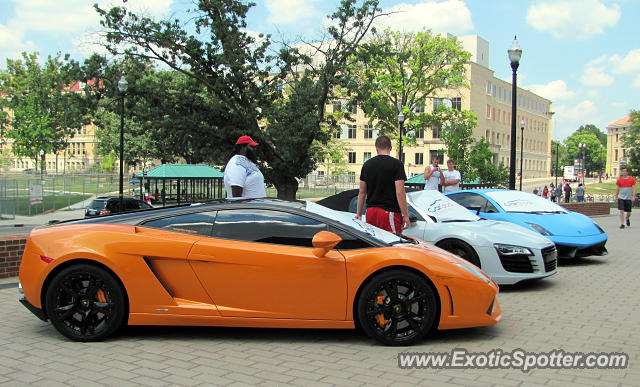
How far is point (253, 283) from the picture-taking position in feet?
15.0

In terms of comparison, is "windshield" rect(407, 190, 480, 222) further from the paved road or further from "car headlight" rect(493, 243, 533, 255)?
the paved road

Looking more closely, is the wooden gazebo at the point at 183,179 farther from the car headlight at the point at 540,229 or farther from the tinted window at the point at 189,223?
the tinted window at the point at 189,223

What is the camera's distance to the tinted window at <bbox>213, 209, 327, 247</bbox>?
469 cm

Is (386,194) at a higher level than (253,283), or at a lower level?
higher

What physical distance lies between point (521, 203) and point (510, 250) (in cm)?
335

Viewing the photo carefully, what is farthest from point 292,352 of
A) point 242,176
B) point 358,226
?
point 242,176

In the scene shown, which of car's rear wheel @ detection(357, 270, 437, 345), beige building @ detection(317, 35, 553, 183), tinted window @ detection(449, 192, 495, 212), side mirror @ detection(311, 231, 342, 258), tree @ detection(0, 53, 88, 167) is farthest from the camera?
beige building @ detection(317, 35, 553, 183)

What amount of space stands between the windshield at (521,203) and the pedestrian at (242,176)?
485 cm

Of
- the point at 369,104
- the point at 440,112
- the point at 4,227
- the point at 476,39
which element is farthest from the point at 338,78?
the point at 476,39

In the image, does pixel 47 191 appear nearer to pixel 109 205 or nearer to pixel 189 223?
pixel 109 205

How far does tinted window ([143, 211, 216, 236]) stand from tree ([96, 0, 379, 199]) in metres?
21.3

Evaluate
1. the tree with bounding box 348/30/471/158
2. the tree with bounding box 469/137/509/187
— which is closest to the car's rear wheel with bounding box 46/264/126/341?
the tree with bounding box 469/137/509/187

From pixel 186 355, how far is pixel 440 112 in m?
49.7

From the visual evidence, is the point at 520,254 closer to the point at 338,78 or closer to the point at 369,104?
the point at 338,78
